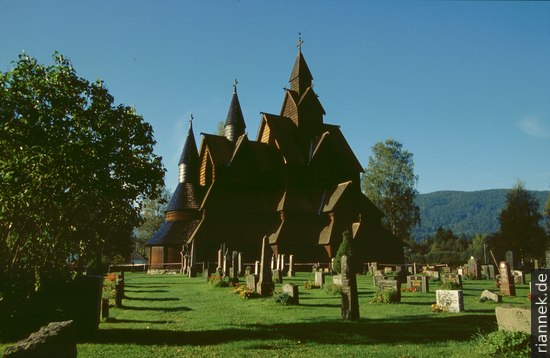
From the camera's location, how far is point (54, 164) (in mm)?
11203

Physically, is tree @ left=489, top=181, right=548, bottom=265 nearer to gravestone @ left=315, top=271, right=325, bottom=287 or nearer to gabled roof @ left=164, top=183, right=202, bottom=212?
gabled roof @ left=164, top=183, right=202, bottom=212

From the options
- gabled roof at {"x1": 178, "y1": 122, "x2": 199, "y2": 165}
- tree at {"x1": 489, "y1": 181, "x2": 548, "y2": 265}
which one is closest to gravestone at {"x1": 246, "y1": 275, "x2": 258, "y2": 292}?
gabled roof at {"x1": 178, "y1": 122, "x2": 199, "y2": 165}

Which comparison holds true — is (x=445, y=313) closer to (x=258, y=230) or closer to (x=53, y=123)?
(x=53, y=123)

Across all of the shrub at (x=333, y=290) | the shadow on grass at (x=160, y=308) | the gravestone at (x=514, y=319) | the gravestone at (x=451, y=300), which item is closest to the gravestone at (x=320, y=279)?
the shrub at (x=333, y=290)

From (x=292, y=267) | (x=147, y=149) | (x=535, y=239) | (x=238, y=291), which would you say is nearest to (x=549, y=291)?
(x=147, y=149)

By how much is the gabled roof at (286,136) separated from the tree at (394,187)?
48.0ft

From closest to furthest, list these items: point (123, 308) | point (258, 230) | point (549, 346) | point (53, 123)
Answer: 1. point (549, 346)
2. point (53, 123)
3. point (123, 308)
4. point (258, 230)

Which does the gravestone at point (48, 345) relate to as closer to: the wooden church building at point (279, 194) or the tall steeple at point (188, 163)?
the wooden church building at point (279, 194)

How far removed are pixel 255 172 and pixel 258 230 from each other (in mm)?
6455

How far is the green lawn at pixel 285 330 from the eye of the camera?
866cm

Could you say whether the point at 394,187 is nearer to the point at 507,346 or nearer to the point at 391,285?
the point at 391,285

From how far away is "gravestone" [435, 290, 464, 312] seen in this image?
43.7ft

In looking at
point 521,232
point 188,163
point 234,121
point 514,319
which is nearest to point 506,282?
point 514,319

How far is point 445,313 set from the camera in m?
13.2
